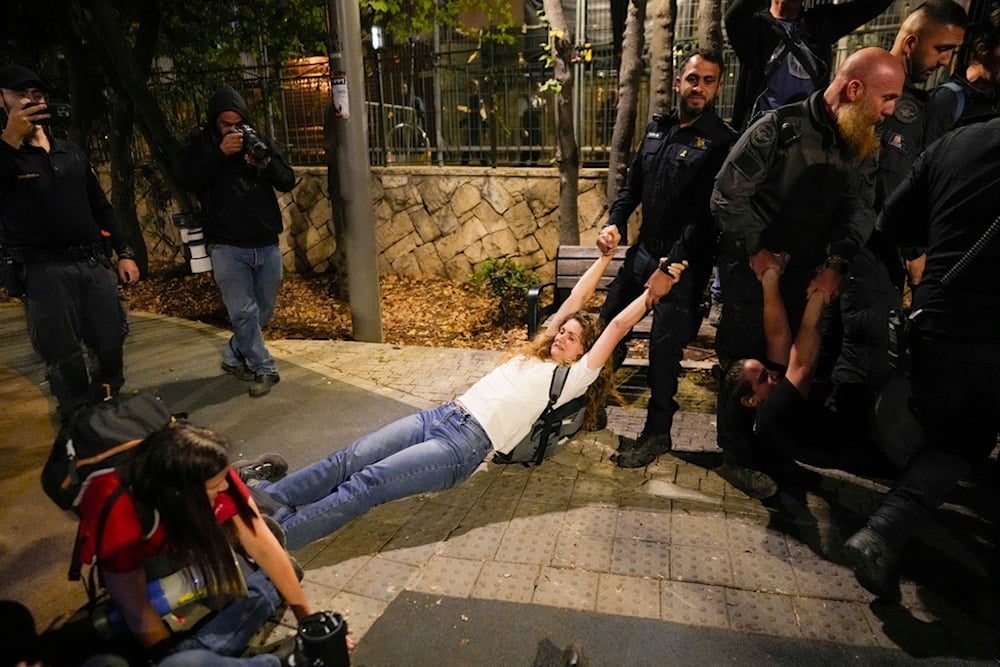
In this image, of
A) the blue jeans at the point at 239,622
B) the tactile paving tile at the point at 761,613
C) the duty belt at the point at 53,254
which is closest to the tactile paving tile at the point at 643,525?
the tactile paving tile at the point at 761,613

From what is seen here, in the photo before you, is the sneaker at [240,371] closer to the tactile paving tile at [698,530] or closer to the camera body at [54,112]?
the camera body at [54,112]

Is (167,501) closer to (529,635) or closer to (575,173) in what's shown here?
(529,635)

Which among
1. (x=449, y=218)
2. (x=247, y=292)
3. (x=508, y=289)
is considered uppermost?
(x=449, y=218)

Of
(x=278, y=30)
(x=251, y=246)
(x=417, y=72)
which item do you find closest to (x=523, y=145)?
(x=417, y=72)

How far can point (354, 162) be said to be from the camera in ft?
19.0

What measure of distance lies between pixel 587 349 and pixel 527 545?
1.14 metres

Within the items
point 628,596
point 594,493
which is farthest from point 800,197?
point 628,596

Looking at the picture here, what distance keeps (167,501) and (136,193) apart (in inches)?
416

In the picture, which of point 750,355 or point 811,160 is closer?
point 811,160

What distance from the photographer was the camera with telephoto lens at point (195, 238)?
4.70m

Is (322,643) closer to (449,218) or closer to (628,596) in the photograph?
(628,596)

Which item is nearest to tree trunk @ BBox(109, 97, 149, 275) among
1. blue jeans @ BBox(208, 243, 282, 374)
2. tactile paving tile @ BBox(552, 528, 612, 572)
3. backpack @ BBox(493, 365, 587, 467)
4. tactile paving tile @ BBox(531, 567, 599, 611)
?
blue jeans @ BBox(208, 243, 282, 374)

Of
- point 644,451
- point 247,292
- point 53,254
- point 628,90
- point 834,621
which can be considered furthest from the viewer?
point 628,90

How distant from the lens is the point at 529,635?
2.44 meters
